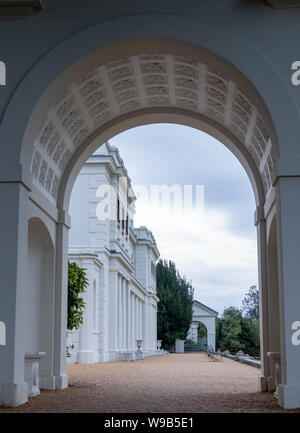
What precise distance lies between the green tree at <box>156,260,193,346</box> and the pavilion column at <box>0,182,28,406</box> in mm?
55870

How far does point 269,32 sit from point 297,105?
4.47 ft

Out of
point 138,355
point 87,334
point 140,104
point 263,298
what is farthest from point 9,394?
point 138,355

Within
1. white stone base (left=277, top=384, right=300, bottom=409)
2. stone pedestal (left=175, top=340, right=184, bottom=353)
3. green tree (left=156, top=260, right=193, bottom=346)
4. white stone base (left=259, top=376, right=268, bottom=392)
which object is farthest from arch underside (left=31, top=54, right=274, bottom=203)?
stone pedestal (left=175, top=340, right=184, bottom=353)

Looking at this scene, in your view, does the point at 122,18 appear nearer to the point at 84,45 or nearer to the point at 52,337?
the point at 84,45

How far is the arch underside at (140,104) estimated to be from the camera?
12.3 meters

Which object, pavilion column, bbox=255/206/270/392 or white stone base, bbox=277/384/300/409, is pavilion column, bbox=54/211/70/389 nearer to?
pavilion column, bbox=255/206/270/392

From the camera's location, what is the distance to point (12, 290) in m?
9.66

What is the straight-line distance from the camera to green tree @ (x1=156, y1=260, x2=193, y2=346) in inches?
2576

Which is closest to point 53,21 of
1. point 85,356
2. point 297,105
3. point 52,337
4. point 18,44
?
point 18,44

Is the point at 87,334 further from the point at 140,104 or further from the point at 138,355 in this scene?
the point at 140,104

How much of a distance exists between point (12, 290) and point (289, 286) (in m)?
4.32

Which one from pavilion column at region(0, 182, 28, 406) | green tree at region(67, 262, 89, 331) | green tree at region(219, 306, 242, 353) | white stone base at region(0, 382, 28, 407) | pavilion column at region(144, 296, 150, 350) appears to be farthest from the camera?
green tree at region(219, 306, 242, 353)

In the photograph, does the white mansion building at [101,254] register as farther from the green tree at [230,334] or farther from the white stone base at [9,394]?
the green tree at [230,334]

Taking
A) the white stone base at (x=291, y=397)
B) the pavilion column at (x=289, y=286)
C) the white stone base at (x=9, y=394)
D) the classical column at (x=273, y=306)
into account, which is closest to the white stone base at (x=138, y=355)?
the classical column at (x=273, y=306)
